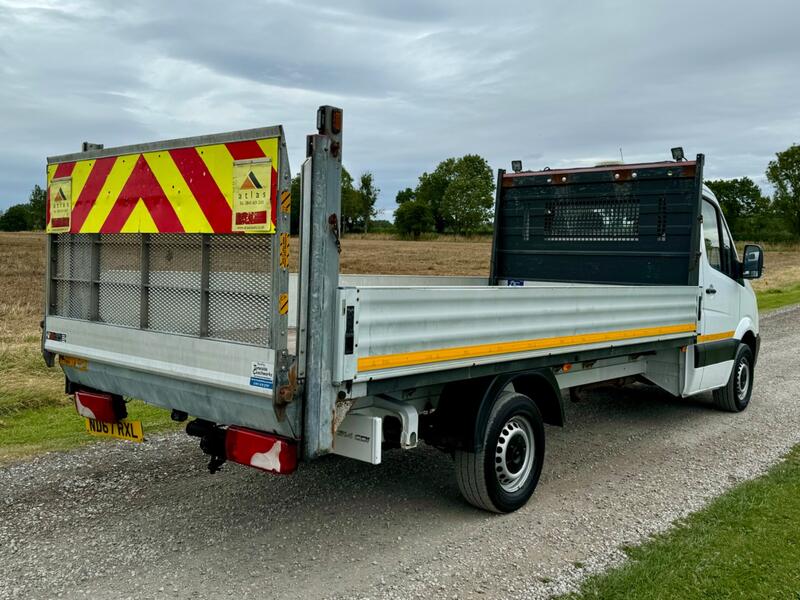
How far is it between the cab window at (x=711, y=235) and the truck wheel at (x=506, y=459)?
10.3ft

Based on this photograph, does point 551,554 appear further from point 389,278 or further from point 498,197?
point 498,197

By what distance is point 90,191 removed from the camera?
440 cm

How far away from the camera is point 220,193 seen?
369 cm

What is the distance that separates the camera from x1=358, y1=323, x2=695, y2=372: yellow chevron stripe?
12.0ft

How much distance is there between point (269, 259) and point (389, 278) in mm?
3586

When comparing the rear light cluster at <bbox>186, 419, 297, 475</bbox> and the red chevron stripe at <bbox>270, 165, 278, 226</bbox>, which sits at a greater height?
the red chevron stripe at <bbox>270, 165, 278, 226</bbox>

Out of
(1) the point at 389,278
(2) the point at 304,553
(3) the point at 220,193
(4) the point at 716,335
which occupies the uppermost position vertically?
(3) the point at 220,193

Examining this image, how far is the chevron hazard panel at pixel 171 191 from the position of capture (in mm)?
3498

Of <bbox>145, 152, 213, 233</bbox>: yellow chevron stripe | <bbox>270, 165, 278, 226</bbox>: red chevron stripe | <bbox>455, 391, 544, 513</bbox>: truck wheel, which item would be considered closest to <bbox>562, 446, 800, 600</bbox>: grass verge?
<bbox>455, 391, 544, 513</bbox>: truck wheel

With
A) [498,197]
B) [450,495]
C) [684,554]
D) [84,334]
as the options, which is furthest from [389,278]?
[684,554]

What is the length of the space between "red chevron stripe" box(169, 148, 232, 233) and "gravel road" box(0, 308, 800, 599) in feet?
6.04

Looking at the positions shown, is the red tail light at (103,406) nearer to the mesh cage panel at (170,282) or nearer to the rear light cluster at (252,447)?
the mesh cage panel at (170,282)

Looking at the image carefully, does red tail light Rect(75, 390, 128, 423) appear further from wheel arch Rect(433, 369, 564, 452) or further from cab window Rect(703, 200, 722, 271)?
cab window Rect(703, 200, 722, 271)

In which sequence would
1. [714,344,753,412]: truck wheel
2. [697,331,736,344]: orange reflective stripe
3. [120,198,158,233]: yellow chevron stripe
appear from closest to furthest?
[120,198,158,233]: yellow chevron stripe
[697,331,736,344]: orange reflective stripe
[714,344,753,412]: truck wheel
